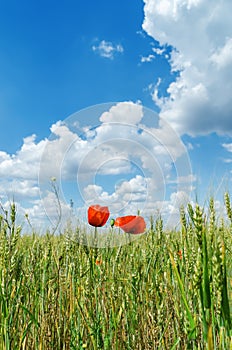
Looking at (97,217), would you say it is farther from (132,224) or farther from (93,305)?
(93,305)

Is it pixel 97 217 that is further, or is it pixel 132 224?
pixel 132 224

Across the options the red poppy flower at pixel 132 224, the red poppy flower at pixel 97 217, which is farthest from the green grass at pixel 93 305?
the red poppy flower at pixel 132 224

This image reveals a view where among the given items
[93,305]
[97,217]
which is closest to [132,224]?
[97,217]

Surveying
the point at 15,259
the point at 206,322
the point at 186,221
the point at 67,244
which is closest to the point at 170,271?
the point at 186,221

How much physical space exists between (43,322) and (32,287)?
26 centimetres

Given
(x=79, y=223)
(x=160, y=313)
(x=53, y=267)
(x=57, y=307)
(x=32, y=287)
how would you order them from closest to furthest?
(x=160, y=313) < (x=57, y=307) < (x=32, y=287) < (x=79, y=223) < (x=53, y=267)

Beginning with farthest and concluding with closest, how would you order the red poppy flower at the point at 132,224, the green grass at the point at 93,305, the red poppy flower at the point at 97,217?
the red poppy flower at the point at 132,224 → the red poppy flower at the point at 97,217 → the green grass at the point at 93,305

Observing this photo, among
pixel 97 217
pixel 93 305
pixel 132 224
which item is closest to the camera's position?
pixel 93 305

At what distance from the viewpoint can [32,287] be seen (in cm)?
170

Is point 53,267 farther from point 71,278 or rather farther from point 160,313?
point 160,313

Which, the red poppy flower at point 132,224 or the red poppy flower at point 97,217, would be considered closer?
the red poppy flower at point 97,217

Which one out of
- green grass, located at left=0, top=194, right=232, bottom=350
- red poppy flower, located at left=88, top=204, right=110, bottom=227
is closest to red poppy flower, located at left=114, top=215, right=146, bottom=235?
red poppy flower, located at left=88, top=204, right=110, bottom=227

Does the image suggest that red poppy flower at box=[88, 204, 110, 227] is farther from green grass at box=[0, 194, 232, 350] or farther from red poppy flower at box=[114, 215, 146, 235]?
green grass at box=[0, 194, 232, 350]

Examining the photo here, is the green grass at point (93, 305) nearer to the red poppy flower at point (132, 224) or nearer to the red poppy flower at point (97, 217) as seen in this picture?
the red poppy flower at point (97, 217)
